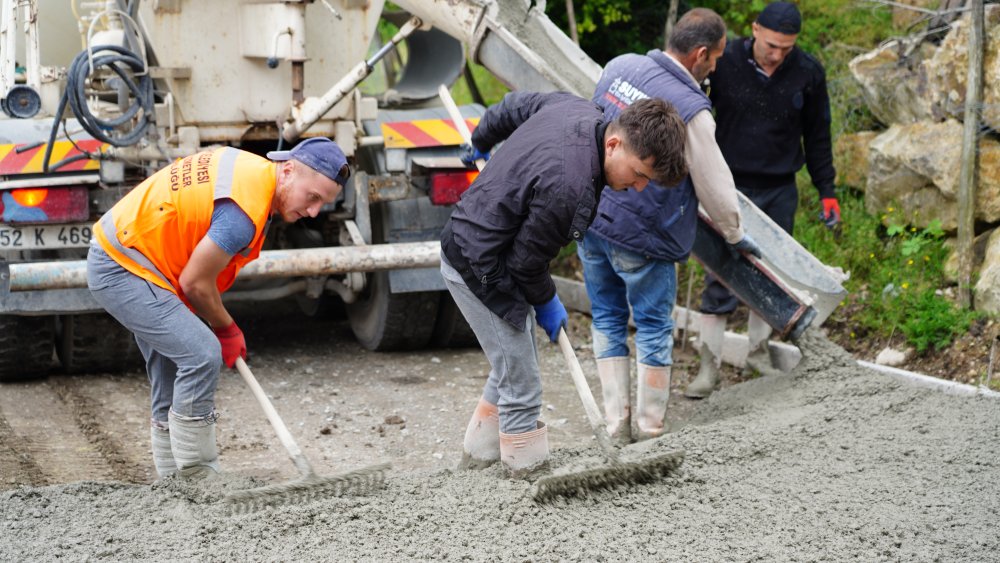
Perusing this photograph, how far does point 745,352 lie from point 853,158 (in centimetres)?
170

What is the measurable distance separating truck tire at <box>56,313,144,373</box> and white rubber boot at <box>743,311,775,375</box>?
124 inches

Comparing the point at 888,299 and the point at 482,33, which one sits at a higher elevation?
the point at 482,33

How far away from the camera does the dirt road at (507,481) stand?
11.5 feet

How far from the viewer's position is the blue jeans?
4.63m

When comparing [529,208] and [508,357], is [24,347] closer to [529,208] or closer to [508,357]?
[508,357]

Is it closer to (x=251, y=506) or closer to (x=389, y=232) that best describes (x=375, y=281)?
(x=389, y=232)

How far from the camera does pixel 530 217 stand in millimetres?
3541

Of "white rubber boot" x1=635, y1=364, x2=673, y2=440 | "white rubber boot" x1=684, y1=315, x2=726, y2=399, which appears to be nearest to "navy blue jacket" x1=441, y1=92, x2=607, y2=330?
"white rubber boot" x1=635, y1=364, x2=673, y2=440

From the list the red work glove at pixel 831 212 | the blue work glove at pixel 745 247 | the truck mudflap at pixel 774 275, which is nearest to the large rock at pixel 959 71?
the red work glove at pixel 831 212

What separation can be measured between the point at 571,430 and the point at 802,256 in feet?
4.26

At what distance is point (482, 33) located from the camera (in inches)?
211

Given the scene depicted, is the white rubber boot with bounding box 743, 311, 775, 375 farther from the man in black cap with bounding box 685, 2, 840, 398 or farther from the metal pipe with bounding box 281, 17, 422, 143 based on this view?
the metal pipe with bounding box 281, 17, 422, 143

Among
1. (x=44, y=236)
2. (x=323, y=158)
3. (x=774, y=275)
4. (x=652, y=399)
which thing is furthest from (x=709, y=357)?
(x=44, y=236)

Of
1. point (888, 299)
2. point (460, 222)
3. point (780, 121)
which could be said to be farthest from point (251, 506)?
point (888, 299)
